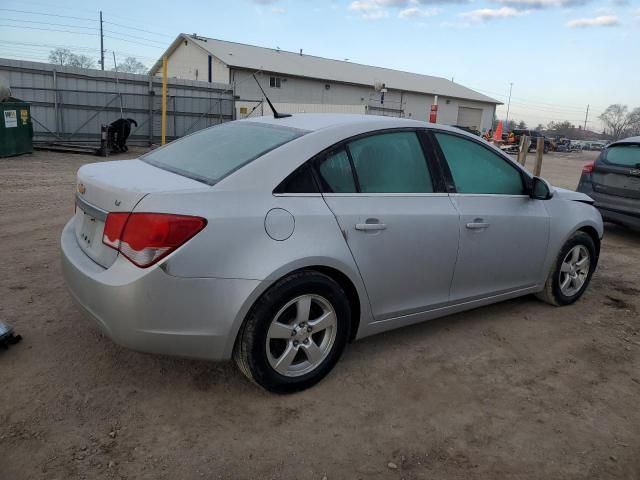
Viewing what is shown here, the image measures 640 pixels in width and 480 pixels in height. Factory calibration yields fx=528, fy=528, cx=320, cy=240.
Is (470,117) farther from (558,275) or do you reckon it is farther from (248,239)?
(248,239)

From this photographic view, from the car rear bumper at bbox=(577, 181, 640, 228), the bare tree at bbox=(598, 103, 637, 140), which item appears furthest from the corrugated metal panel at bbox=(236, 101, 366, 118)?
the bare tree at bbox=(598, 103, 637, 140)

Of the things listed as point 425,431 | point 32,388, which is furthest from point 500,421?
point 32,388

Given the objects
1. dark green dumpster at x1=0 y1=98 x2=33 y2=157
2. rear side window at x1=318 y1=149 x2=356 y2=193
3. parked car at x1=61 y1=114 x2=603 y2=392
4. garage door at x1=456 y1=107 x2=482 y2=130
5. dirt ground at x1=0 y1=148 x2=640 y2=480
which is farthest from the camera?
garage door at x1=456 y1=107 x2=482 y2=130

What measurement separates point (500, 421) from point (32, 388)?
2538 mm

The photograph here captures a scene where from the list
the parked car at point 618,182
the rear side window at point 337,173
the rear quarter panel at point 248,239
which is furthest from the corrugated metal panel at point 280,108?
the rear quarter panel at point 248,239

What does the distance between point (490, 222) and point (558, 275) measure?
3.74 ft

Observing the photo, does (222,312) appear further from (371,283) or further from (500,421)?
(500,421)

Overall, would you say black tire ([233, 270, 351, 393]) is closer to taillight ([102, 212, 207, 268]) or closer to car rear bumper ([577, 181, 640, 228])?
taillight ([102, 212, 207, 268])

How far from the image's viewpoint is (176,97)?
2044cm

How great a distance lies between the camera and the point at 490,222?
369 centimetres

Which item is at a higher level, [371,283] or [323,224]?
[323,224]

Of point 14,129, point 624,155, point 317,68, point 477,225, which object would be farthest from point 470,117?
point 477,225

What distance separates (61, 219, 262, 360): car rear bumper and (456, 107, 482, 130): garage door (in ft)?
168

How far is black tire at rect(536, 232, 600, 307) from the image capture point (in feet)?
14.3
